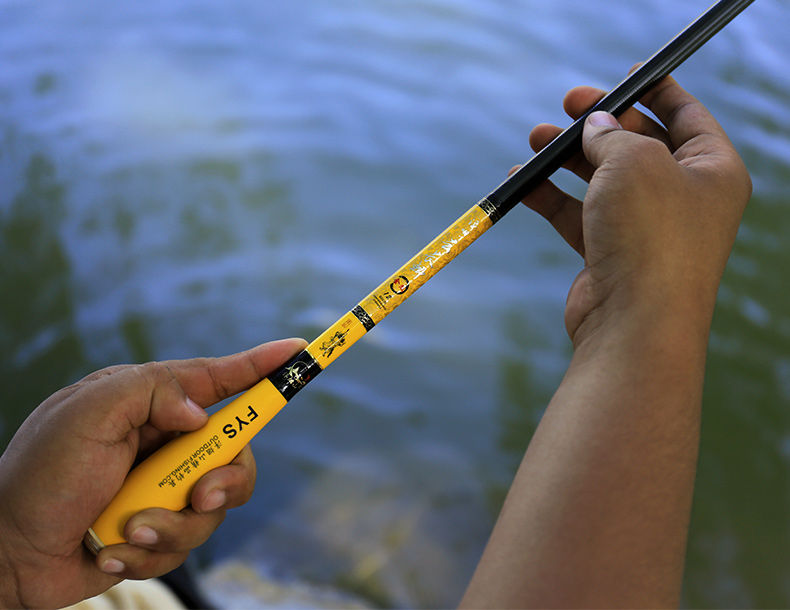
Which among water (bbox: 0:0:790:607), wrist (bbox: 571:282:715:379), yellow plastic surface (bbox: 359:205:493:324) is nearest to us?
wrist (bbox: 571:282:715:379)

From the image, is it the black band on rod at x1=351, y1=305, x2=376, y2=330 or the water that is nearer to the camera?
the black band on rod at x1=351, y1=305, x2=376, y2=330

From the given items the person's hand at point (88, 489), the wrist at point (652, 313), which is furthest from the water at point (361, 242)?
the wrist at point (652, 313)

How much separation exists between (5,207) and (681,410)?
108 centimetres

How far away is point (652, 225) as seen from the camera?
1.90ft

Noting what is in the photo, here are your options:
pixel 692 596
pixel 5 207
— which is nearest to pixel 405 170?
pixel 5 207

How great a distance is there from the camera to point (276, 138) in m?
1.26

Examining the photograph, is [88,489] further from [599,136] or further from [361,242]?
[361,242]

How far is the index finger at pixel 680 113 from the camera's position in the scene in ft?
2.27

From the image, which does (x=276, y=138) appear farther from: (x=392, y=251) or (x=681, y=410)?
(x=681, y=410)

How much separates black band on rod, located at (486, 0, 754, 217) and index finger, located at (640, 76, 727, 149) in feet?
0.13

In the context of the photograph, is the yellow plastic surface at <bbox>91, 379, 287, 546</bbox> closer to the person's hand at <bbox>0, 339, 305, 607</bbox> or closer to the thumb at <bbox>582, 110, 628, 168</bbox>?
the person's hand at <bbox>0, 339, 305, 607</bbox>

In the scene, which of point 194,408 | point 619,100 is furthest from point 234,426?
point 619,100

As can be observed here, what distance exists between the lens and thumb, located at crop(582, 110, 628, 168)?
622mm

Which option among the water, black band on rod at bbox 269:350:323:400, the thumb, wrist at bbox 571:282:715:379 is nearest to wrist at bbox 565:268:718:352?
wrist at bbox 571:282:715:379
